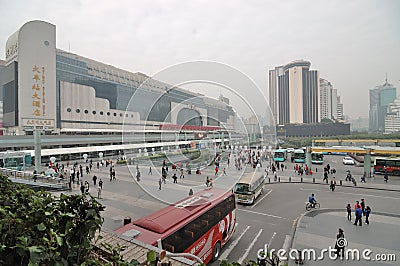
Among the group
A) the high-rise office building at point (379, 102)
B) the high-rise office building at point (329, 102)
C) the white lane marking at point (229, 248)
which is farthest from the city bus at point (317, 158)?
the high-rise office building at point (379, 102)

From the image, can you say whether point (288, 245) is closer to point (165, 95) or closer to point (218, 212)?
point (218, 212)

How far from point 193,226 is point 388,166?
999 inches

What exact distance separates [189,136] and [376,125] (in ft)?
408

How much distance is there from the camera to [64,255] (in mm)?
2072

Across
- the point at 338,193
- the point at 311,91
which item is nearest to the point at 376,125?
the point at 311,91

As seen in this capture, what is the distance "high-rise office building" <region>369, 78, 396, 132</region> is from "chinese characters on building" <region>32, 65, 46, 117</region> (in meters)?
121

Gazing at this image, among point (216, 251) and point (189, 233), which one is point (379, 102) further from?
point (189, 233)

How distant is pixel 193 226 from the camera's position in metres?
6.08

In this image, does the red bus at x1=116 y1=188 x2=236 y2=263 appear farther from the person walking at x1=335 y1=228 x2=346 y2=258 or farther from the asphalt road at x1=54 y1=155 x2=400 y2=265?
the person walking at x1=335 y1=228 x2=346 y2=258

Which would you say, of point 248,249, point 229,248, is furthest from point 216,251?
point 248,249

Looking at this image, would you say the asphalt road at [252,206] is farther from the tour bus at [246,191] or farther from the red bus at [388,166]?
the red bus at [388,166]

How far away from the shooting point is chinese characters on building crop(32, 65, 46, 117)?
1174 inches

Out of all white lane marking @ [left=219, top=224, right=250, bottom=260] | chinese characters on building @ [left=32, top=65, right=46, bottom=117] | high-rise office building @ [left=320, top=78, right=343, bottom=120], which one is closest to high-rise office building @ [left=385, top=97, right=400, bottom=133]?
high-rise office building @ [left=320, top=78, right=343, bottom=120]

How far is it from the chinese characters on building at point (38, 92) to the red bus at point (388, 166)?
40.4 meters
